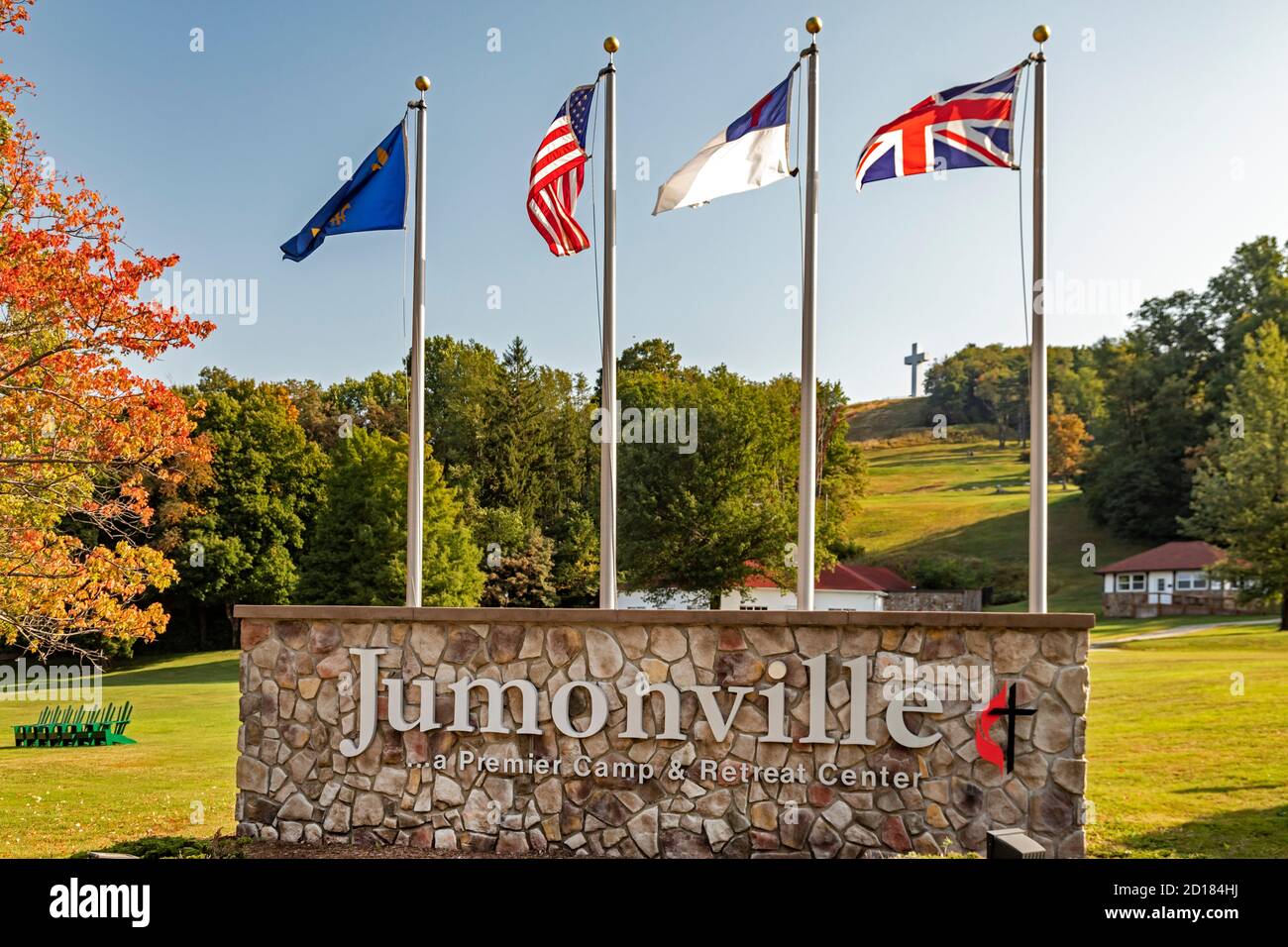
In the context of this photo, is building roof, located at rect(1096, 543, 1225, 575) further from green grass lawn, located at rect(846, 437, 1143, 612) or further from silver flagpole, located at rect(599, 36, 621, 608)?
silver flagpole, located at rect(599, 36, 621, 608)

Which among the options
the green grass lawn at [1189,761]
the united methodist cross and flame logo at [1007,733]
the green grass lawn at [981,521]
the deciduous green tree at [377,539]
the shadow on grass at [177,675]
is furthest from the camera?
the green grass lawn at [981,521]

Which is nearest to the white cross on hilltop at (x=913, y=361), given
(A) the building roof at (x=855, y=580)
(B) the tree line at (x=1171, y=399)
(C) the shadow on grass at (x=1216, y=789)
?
(B) the tree line at (x=1171, y=399)

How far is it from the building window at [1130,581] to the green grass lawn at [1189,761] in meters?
28.6

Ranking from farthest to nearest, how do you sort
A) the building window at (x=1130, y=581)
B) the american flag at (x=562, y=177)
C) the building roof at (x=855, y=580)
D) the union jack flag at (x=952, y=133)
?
the building window at (x=1130, y=581)
the building roof at (x=855, y=580)
the american flag at (x=562, y=177)
the union jack flag at (x=952, y=133)

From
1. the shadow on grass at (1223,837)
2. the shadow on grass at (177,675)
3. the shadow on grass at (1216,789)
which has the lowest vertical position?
the shadow on grass at (177,675)

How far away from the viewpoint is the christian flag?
976cm

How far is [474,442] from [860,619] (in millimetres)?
44652

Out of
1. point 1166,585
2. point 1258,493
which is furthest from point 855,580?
point 1258,493

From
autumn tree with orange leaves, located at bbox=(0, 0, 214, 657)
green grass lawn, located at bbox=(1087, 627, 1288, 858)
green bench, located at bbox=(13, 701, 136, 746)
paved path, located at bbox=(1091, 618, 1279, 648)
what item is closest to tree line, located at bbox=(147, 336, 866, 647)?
paved path, located at bbox=(1091, 618, 1279, 648)

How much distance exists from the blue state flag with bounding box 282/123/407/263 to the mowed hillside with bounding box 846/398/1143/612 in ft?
149

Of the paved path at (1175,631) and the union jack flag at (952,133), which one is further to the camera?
the paved path at (1175,631)

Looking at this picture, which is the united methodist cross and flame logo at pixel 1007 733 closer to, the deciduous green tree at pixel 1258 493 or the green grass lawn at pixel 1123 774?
the green grass lawn at pixel 1123 774

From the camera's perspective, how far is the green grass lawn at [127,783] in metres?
11.6

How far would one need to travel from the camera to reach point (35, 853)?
10.3m
